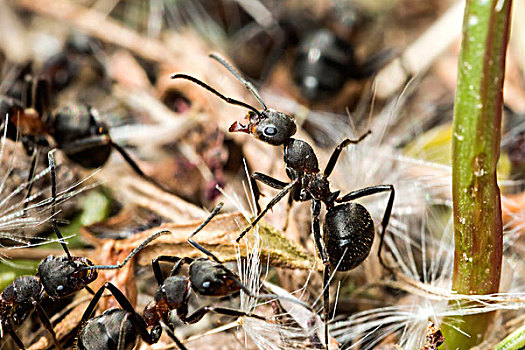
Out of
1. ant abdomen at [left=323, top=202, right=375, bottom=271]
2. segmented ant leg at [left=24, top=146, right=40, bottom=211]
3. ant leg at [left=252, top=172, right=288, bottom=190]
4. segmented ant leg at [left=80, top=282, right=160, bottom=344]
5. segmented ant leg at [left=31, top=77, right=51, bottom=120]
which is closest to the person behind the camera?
segmented ant leg at [left=80, top=282, right=160, bottom=344]

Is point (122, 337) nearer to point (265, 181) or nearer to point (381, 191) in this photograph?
point (265, 181)

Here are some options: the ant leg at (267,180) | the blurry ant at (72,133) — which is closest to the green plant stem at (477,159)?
the ant leg at (267,180)

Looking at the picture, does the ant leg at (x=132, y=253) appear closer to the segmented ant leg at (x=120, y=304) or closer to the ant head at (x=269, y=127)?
the segmented ant leg at (x=120, y=304)

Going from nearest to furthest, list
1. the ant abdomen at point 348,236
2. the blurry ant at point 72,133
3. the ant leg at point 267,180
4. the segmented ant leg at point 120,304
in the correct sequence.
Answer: the segmented ant leg at point 120,304, the ant abdomen at point 348,236, the ant leg at point 267,180, the blurry ant at point 72,133

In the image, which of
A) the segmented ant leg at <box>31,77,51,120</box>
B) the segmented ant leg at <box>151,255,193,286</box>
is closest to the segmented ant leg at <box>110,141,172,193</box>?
the segmented ant leg at <box>31,77,51,120</box>

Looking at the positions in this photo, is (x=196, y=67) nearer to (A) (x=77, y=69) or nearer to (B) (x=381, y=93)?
(A) (x=77, y=69)

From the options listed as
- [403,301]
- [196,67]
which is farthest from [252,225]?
[196,67]

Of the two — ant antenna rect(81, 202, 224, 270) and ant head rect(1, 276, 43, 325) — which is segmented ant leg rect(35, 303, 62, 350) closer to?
ant head rect(1, 276, 43, 325)
